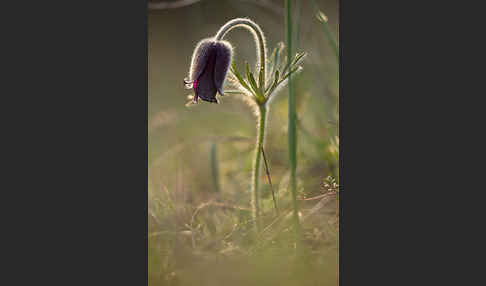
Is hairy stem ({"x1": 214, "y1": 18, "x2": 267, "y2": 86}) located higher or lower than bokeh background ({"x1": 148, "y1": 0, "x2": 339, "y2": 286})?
higher

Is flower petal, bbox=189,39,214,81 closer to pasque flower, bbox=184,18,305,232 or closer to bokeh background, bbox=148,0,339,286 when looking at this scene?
pasque flower, bbox=184,18,305,232

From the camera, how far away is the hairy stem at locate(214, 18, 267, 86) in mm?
2369

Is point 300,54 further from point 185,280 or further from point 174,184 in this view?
point 185,280

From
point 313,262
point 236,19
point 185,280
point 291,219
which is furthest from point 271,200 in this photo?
point 236,19

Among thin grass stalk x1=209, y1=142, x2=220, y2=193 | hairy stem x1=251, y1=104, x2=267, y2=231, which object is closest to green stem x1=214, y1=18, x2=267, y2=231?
hairy stem x1=251, y1=104, x2=267, y2=231

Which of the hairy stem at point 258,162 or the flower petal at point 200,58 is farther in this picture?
the hairy stem at point 258,162

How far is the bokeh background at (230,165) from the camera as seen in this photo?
2375mm

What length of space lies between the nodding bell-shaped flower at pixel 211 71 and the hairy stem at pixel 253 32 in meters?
0.06

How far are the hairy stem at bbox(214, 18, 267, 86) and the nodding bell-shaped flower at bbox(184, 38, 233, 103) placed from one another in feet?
0.19

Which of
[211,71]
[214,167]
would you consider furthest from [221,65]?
[214,167]

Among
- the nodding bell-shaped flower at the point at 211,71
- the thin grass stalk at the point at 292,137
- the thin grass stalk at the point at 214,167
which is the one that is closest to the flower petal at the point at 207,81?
the nodding bell-shaped flower at the point at 211,71

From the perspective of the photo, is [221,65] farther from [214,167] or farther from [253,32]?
[214,167]

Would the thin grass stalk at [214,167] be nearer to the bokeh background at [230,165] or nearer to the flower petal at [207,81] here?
the bokeh background at [230,165]

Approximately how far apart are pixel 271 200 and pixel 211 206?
11.0 inches
